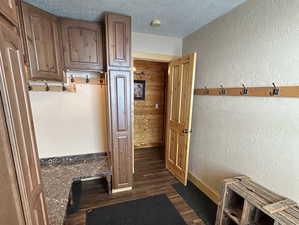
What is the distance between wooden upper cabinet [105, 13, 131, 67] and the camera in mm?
1806

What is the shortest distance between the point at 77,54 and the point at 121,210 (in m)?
2.13

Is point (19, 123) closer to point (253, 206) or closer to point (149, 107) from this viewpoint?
point (253, 206)

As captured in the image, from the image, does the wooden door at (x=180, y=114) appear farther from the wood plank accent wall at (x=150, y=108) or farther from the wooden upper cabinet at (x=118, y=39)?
the wood plank accent wall at (x=150, y=108)

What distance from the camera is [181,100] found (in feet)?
7.84


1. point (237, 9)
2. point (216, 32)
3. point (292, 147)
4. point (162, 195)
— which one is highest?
point (237, 9)

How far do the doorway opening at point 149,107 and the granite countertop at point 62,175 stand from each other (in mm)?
1497

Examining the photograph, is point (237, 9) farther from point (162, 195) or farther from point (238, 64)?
point (162, 195)

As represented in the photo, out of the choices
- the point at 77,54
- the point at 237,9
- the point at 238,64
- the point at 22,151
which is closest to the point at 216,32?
the point at 237,9

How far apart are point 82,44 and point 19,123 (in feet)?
5.31

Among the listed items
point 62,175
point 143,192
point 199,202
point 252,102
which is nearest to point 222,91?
point 252,102

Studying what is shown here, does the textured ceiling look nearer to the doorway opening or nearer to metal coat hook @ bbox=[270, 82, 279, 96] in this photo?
metal coat hook @ bbox=[270, 82, 279, 96]

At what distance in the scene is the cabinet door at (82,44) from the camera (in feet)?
6.15

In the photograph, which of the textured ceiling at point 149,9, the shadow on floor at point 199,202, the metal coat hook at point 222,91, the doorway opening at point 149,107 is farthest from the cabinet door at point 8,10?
the doorway opening at point 149,107

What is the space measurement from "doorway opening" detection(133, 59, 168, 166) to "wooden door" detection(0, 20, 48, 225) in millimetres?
2880
